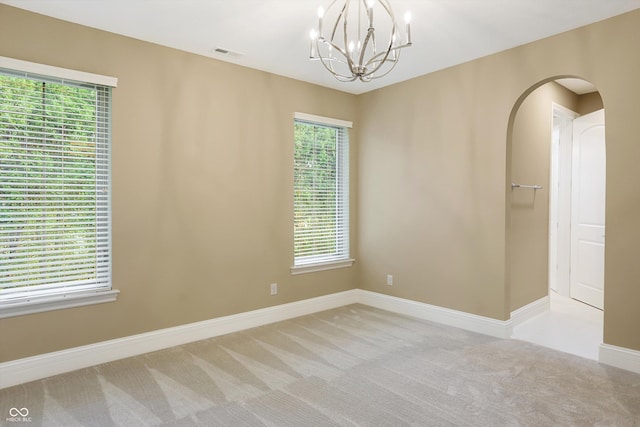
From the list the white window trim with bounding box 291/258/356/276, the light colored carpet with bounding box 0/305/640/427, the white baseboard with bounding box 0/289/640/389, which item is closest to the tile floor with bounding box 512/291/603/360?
the white baseboard with bounding box 0/289/640/389

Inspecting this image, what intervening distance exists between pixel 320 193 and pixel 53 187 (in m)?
2.63

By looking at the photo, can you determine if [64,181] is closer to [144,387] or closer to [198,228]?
[198,228]

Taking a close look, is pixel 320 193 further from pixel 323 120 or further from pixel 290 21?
pixel 290 21

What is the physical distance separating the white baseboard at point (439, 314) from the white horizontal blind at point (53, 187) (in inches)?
114

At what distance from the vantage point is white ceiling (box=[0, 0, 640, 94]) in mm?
2656

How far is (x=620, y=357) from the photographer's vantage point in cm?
288

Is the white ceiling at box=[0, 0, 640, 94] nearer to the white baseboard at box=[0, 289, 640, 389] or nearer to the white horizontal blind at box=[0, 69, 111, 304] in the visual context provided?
the white horizontal blind at box=[0, 69, 111, 304]

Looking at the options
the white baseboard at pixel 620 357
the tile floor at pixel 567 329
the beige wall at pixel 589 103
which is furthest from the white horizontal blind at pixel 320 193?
the beige wall at pixel 589 103

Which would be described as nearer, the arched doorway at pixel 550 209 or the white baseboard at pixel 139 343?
the white baseboard at pixel 139 343

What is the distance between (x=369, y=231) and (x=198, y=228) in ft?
6.96

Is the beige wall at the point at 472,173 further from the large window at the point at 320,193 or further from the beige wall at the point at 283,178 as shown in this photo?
the large window at the point at 320,193

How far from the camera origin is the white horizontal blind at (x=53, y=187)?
2.69 m

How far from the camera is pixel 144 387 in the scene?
2.64 m

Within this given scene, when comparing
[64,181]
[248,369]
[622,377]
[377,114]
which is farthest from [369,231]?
[64,181]
